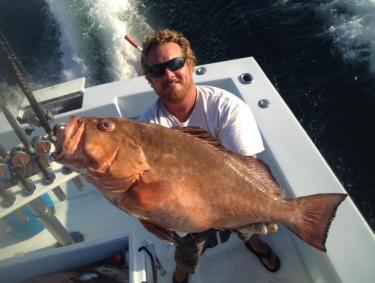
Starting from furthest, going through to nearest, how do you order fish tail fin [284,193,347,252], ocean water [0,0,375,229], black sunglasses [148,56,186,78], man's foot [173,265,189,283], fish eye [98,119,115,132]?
ocean water [0,0,375,229]
man's foot [173,265,189,283]
black sunglasses [148,56,186,78]
fish tail fin [284,193,347,252]
fish eye [98,119,115,132]

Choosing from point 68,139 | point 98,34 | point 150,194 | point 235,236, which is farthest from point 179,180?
point 98,34

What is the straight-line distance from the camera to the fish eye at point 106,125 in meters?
2.14

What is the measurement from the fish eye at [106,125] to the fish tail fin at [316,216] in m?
1.26

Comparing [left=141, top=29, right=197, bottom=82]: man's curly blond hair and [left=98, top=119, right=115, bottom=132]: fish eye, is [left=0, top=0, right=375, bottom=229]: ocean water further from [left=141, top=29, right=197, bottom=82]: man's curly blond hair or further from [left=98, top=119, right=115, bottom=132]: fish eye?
[left=98, top=119, right=115, bottom=132]: fish eye

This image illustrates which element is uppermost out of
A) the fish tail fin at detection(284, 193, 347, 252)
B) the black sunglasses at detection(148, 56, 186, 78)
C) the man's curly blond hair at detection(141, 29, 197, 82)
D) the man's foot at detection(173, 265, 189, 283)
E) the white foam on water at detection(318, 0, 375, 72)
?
the man's curly blond hair at detection(141, 29, 197, 82)

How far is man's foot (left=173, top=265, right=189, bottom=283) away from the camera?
343 cm

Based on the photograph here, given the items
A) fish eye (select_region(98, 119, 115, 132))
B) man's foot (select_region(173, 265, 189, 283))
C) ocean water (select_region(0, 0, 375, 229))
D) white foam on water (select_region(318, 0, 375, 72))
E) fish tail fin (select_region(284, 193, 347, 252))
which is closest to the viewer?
fish eye (select_region(98, 119, 115, 132))

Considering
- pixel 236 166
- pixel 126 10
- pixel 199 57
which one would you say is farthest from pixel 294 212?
pixel 126 10

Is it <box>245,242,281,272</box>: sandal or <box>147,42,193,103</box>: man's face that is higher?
<box>147,42,193,103</box>: man's face

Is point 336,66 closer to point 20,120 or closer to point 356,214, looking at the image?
point 356,214

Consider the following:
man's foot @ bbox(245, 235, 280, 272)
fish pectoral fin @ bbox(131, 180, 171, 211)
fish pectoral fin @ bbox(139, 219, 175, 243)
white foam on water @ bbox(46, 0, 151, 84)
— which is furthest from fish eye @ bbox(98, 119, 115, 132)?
white foam on water @ bbox(46, 0, 151, 84)

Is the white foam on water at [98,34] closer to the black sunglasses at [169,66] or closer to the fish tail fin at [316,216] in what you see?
the black sunglasses at [169,66]

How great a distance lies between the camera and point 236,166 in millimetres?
2455

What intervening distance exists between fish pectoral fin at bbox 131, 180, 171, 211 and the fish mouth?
425 mm
